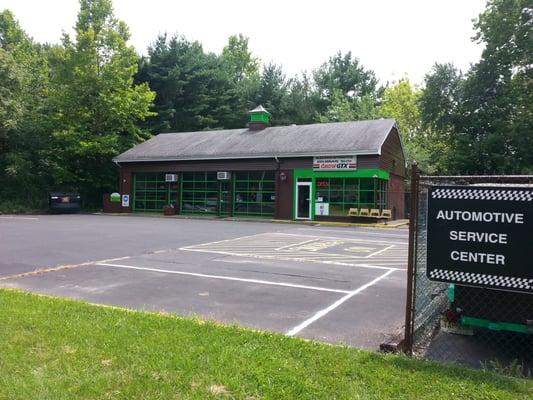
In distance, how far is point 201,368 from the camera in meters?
4.35

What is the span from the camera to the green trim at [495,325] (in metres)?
5.14

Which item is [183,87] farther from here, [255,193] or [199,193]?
[255,193]

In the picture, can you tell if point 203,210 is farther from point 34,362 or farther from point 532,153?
point 34,362

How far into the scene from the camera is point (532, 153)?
32750 mm

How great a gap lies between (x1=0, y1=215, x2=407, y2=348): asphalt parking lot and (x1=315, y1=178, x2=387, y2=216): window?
10511mm

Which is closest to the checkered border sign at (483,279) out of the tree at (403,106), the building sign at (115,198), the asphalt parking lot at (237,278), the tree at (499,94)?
the asphalt parking lot at (237,278)

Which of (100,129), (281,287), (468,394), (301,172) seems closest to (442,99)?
(301,172)

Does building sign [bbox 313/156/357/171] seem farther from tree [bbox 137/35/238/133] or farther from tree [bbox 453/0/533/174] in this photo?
tree [bbox 137/35/238/133]

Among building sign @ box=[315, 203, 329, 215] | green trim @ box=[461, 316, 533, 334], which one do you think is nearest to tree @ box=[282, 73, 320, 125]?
building sign @ box=[315, 203, 329, 215]

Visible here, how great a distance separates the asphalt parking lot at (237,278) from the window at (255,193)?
13213 mm

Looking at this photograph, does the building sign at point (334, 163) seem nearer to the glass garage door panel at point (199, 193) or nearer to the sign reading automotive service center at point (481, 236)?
the glass garage door panel at point (199, 193)

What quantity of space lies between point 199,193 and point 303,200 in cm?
736

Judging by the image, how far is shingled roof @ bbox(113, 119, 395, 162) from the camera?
27.2 meters

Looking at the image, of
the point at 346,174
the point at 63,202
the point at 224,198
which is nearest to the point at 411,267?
the point at 346,174
